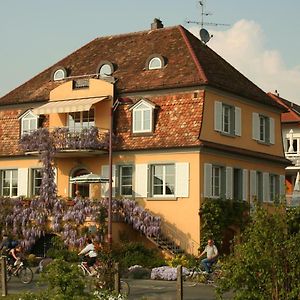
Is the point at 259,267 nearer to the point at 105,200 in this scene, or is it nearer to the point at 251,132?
the point at 105,200

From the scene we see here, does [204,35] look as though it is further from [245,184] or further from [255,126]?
[245,184]

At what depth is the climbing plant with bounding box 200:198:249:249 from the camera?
123 feet

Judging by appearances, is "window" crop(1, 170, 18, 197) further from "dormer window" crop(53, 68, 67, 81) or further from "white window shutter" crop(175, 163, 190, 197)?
"white window shutter" crop(175, 163, 190, 197)

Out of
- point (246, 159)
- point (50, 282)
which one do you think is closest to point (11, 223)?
point (246, 159)

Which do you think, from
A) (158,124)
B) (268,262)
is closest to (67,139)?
(158,124)

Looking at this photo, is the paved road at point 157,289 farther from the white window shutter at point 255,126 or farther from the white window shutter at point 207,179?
the white window shutter at point 255,126

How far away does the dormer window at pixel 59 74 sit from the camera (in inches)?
1735

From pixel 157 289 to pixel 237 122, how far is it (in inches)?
575

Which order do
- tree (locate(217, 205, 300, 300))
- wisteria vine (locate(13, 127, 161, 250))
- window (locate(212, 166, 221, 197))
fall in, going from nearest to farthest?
tree (locate(217, 205, 300, 300)), wisteria vine (locate(13, 127, 161, 250)), window (locate(212, 166, 221, 197))

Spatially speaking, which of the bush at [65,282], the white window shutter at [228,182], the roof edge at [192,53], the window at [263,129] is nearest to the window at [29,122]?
the roof edge at [192,53]

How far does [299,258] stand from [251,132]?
26860 mm

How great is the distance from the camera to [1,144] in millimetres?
44406

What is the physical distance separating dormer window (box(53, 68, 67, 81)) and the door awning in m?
2.66

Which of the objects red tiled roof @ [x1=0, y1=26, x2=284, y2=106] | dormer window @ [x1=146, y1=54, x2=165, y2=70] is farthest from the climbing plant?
dormer window @ [x1=146, y1=54, x2=165, y2=70]
